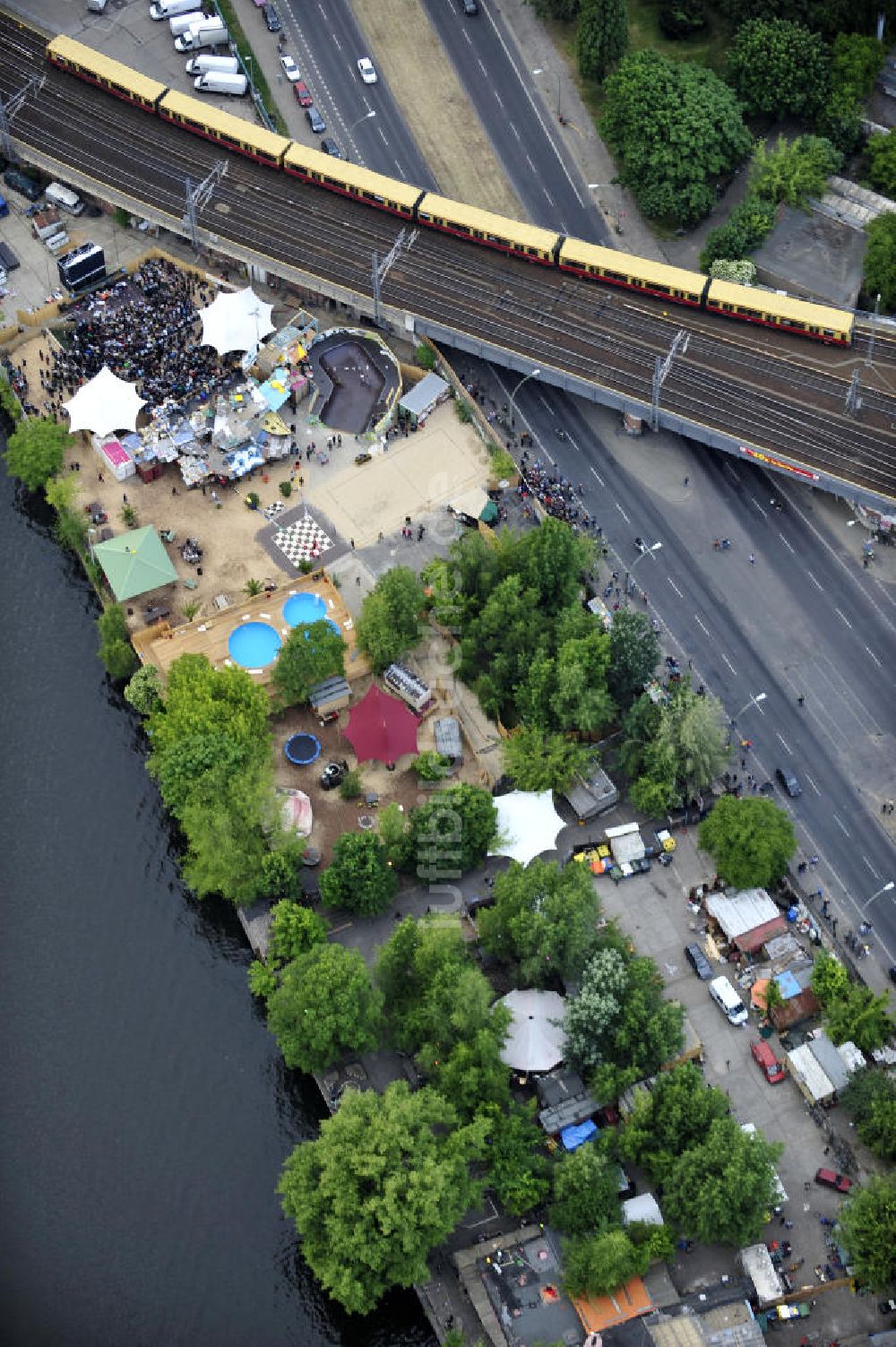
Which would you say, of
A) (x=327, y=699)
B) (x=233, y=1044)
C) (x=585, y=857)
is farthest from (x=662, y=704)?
(x=233, y=1044)

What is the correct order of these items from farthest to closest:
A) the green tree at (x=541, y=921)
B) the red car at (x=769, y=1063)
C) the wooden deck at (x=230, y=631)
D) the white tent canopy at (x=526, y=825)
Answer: the wooden deck at (x=230, y=631)
the white tent canopy at (x=526, y=825)
the red car at (x=769, y=1063)
the green tree at (x=541, y=921)

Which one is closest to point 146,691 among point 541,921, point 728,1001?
point 541,921

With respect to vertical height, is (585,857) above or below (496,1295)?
above

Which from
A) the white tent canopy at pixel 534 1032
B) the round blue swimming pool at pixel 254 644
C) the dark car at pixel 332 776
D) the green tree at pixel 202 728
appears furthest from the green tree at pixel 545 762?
the round blue swimming pool at pixel 254 644

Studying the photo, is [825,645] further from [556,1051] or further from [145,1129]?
[145,1129]

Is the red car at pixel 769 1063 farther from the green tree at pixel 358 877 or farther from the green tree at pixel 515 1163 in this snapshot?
the green tree at pixel 358 877
